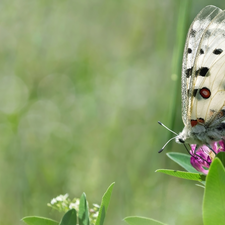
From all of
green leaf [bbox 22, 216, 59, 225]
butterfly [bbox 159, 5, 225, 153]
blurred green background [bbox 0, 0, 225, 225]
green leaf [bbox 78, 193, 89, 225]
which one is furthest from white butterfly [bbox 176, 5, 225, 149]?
blurred green background [bbox 0, 0, 225, 225]

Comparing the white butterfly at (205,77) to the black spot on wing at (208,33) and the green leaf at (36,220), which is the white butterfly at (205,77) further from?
the green leaf at (36,220)

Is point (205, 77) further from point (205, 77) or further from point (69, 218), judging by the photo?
point (69, 218)

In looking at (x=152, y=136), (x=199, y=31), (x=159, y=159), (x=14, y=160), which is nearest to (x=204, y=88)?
(x=199, y=31)

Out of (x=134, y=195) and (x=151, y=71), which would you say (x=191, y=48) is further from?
(x=151, y=71)

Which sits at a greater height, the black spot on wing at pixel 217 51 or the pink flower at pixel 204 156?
the black spot on wing at pixel 217 51

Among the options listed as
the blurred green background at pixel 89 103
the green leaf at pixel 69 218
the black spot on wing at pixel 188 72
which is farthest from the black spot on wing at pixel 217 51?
the blurred green background at pixel 89 103
